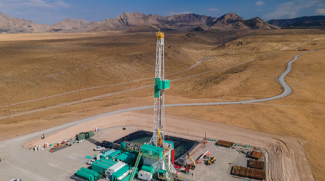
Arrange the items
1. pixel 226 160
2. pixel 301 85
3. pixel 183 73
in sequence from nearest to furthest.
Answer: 1. pixel 226 160
2. pixel 301 85
3. pixel 183 73

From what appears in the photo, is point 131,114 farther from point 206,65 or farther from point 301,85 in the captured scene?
point 206,65

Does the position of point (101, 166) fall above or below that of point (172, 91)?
below

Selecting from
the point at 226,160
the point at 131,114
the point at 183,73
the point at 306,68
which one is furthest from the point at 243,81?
the point at 226,160

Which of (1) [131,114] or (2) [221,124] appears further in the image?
(1) [131,114]

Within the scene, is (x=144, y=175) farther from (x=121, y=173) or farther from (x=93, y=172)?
(x=93, y=172)

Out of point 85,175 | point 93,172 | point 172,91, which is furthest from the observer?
point 172,91

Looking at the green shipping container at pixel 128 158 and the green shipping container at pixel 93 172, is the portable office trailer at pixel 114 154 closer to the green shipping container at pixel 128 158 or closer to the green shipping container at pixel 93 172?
the green shipping container at pixel 128 158

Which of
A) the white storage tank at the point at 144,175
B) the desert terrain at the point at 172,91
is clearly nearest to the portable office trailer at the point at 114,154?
the white storage tank at the point at 144,175

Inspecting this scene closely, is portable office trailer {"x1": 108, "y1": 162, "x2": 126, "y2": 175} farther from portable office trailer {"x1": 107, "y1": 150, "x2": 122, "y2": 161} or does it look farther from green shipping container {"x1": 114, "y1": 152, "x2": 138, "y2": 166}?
portable office trailer {"x1": 107, "y1": 150, "x2": 122, "y2": 161}

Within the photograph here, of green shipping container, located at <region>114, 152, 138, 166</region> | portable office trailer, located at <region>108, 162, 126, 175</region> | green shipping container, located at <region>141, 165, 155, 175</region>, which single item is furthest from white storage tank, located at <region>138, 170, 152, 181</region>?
green shipping container, located at <region>114, 152, 138, 166</region>

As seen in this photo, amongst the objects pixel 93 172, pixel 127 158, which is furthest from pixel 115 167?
pixel 93 172

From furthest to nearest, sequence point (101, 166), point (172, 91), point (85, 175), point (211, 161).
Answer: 1. point (172, 91)
2. point (211, 161)
3. point (101, 166)
4. point (85, 175)
